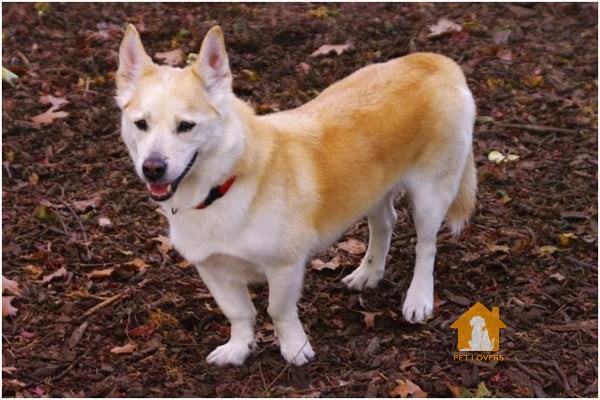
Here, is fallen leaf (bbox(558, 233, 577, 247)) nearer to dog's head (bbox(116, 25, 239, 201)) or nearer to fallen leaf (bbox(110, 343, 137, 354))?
dog's head (bbox(116, 25, 239, 201))

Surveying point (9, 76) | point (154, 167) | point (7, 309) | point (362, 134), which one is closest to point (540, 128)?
point (362, 134)

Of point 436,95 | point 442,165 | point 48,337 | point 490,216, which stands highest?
point 436,95

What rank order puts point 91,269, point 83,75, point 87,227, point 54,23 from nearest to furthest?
point 91,269 → point 87,227 → point 83,75 → point 54,23

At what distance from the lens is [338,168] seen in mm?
4516

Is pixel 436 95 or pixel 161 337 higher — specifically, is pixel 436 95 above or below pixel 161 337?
above

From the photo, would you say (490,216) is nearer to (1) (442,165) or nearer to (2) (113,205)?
(1) (442,165)

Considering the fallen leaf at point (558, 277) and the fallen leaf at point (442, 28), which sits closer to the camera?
the fallen leaf at point (558, 277)

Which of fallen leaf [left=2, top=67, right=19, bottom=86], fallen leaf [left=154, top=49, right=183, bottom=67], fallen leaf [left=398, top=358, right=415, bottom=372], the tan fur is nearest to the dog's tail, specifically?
the tan fur

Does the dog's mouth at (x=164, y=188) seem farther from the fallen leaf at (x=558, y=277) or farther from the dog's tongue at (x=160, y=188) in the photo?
the fallen leaf at (x=558, y=277)

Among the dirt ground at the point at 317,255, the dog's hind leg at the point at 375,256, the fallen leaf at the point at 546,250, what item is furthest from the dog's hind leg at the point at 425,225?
the fallen leaf at the point at 546,250

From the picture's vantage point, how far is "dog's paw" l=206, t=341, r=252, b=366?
458cm

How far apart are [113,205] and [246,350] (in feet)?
6.33

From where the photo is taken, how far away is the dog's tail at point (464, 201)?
17.4ft

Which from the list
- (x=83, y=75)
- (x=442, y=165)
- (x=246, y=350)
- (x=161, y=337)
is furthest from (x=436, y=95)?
(x=83, y=75)
